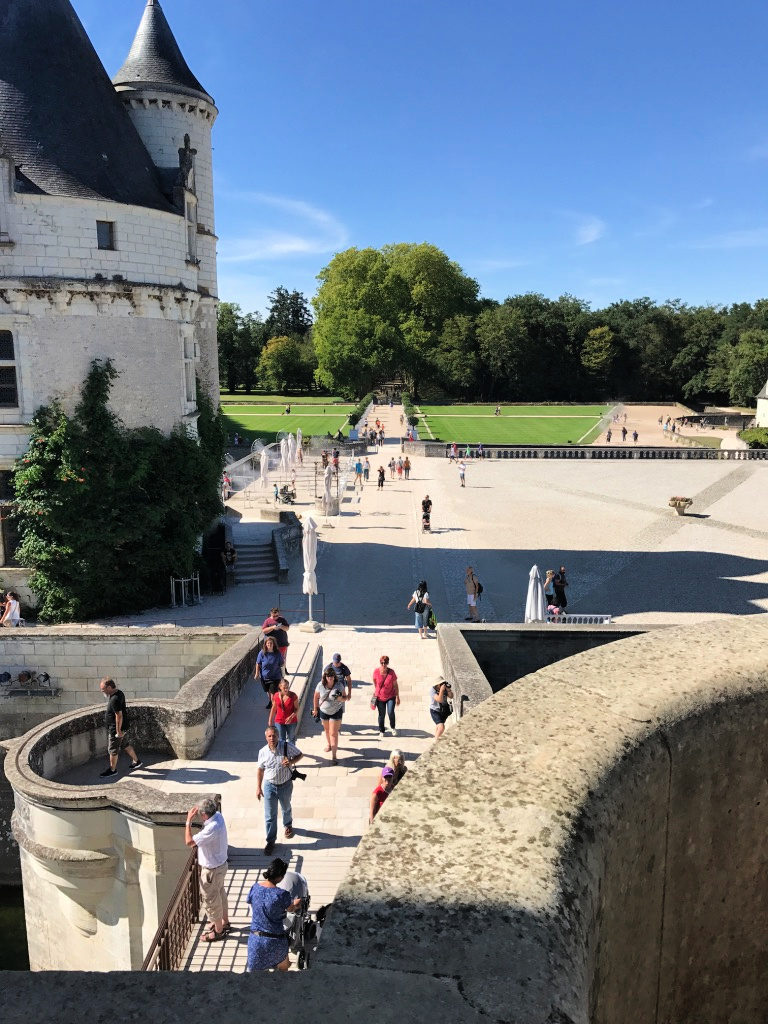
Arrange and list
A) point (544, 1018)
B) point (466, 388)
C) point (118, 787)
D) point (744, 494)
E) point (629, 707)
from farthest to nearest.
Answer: point (466, 388) < point (744, 494) < point (118, 787) < point (629, 707) < point (544, 1018)

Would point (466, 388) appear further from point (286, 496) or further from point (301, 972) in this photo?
point (301, 972)

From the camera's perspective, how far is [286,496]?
123 ft

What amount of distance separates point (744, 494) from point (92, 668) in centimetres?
3440

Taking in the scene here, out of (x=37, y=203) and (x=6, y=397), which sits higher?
(x=37, y=203)

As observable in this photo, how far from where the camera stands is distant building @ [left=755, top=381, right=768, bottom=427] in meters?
74.0

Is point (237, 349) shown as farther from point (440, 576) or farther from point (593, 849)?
point (593, 849)

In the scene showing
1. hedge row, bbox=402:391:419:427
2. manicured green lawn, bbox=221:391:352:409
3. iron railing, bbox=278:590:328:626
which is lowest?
iron railing, bbox=278:590:328:626

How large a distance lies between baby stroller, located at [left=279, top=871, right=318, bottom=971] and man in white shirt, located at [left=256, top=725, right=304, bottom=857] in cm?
188

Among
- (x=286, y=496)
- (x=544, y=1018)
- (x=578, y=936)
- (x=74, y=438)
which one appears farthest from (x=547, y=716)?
(x=286, y=496)

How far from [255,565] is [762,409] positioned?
63.1m

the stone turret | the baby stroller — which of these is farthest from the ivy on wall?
the baby stroller

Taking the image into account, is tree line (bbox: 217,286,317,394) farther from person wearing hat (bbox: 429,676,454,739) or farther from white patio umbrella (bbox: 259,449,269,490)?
person wearing hat (bbox: 429,676,454,739)

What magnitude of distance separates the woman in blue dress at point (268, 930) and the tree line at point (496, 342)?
82.5m

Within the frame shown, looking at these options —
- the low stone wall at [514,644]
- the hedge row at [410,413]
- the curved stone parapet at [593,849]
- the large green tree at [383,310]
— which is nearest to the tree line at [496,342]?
the large green tree at [383,310]
